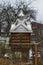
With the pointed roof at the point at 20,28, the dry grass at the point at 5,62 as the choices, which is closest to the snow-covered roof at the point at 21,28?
the pointed roof at the point at 20,28

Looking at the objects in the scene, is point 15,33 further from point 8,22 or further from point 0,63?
point 8,22

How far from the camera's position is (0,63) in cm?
768

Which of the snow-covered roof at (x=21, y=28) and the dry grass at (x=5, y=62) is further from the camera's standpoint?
the snow-covered roof at (x=21, y=28)

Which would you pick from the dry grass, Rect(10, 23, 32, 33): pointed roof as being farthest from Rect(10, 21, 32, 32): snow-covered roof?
the dry grass

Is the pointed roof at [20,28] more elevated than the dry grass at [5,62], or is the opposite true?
the dry grass at [5,62]

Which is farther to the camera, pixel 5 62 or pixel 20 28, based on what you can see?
pixel 20 28

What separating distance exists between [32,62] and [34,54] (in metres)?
0.29

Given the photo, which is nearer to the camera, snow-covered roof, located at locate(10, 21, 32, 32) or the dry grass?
the dry grass

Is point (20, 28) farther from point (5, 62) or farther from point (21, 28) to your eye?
point (5, 62)

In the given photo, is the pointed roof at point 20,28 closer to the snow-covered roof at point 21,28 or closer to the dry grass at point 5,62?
the snow-covered roof at point 21,28

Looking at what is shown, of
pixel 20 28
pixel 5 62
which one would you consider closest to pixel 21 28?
pixel 20 28

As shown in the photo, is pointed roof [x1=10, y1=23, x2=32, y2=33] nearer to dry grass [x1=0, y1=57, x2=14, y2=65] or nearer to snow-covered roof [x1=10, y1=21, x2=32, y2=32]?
snow-covered roof [x1=10, y1=21, x2=32, y2=32]

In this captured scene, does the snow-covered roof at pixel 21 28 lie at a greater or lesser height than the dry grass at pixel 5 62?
lesser

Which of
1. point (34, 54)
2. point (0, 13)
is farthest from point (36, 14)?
point (34, 54)
